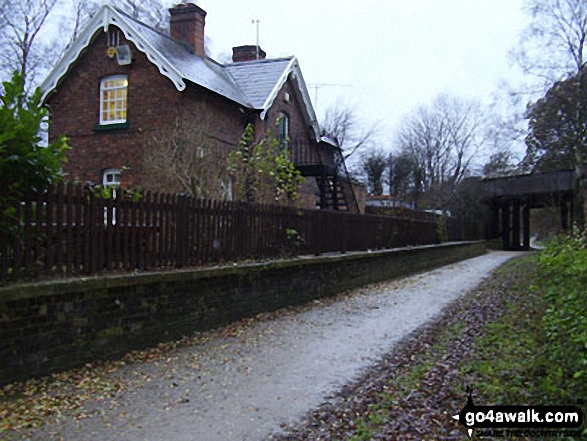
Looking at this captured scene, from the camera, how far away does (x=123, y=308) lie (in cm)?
667

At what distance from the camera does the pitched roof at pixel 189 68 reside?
1698cm

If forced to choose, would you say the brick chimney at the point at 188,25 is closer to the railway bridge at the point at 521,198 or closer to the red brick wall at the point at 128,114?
the red brick wall at the point at 128,114

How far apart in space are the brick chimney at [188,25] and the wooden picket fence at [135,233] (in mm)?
12001

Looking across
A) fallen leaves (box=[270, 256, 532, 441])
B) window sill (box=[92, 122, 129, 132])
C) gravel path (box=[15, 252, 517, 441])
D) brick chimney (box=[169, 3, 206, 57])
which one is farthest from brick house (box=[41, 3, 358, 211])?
fallen leaves (box=[270, 256, 532, 441])

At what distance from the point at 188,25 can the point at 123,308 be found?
56.7 feet

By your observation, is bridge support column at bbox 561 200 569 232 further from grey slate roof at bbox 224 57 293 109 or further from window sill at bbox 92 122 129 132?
window sill at bbox 92 122 129 132

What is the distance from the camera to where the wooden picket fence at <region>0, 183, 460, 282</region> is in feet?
19.0

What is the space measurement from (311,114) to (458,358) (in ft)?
64.8

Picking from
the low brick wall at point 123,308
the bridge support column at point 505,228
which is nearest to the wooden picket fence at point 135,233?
the low brick wall at point 123,308

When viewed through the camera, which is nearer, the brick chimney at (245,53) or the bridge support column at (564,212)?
the brick chimney at (245,53)

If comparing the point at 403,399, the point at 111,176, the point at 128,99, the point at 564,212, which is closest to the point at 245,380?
the point at 403,399

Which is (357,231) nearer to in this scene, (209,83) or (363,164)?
(209,83)

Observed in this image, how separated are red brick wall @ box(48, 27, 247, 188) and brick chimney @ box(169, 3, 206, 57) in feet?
13.5

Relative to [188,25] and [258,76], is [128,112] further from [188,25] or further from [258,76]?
[258,76]
